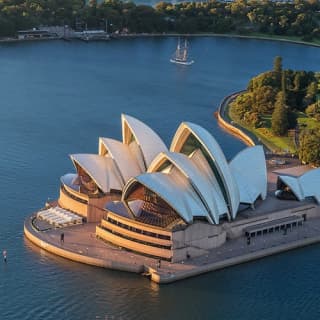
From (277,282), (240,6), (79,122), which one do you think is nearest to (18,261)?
(277,282)

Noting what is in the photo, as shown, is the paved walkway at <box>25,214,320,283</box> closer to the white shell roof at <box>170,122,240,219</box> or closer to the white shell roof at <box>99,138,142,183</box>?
the white shell roof at <box>170,122,240,219</box>

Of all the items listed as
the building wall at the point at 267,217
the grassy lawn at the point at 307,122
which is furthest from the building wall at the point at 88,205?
the grassy lawn at the point at 307,122

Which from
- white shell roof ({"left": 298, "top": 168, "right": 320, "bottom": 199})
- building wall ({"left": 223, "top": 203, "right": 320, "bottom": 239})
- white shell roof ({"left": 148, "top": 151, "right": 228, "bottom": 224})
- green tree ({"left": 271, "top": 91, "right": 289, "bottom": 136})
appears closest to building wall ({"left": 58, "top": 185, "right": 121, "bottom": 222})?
white shell roof ({"left": 148, "top": 151, "right": 228, "bottom": 224})

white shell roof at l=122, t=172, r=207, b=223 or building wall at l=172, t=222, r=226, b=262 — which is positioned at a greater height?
white shell roof at l=122, t=172, r=207, b=223

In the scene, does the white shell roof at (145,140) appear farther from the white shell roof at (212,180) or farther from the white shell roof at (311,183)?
the white shell roof at (311,183)

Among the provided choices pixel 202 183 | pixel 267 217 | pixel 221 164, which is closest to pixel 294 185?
pixel 267 217

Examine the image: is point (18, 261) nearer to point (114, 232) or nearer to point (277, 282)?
point (114, 232)

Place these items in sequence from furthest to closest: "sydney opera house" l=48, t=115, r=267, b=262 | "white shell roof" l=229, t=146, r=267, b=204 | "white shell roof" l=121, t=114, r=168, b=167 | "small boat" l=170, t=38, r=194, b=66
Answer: "small boat" l=170, t=38, r=194, b=66 → "white shell roof" l=121, t=114, r=168, b=167 → "white shell roof" l=229, t=146, r=267, b=204 → "sydney opera house" l=48, t=115, r=267, b=262

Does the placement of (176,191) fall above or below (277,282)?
above
